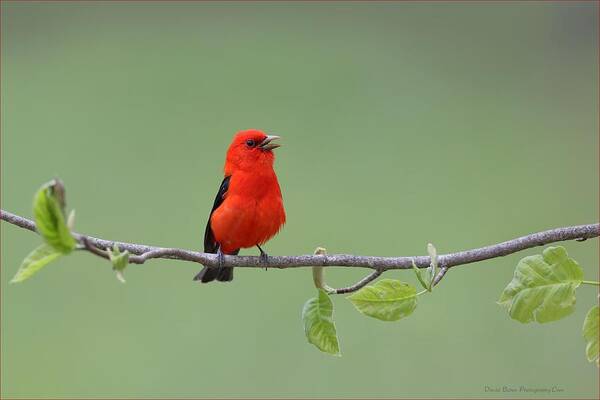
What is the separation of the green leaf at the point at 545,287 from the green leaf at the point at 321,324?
38 centimetres

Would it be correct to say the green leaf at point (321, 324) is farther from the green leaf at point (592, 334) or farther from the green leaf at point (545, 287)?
the green leaf at point (592, 334)

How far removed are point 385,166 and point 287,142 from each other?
1.25m

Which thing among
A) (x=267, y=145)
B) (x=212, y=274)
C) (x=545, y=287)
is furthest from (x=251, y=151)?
(x=545, y=287)

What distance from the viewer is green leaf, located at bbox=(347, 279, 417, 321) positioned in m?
1.74

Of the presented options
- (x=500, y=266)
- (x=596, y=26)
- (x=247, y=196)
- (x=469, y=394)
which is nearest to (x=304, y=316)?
(x=247, y=196)

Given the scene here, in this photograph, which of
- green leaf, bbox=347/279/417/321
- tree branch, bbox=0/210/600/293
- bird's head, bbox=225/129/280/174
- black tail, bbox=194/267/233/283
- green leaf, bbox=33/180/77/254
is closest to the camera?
green leaf, bbox=33/180/77/254

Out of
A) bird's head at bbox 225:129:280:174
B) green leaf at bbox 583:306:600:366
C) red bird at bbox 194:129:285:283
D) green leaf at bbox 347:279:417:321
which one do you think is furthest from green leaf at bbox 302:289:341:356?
bird's head at bbox 225:129:280:174

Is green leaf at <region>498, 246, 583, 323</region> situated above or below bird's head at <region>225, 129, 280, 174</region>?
below

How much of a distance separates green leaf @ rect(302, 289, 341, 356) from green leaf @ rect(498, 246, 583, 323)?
378 millimetres

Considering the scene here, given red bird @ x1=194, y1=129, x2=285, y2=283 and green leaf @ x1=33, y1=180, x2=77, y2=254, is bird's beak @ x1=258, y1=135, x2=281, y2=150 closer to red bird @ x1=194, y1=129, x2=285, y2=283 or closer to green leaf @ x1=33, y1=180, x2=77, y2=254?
red bird @ x1=194, y1=129, x2=285, y2=283

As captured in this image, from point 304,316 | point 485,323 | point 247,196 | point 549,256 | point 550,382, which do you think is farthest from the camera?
point 485,323

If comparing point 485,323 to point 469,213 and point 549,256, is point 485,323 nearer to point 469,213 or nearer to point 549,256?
point 469,213

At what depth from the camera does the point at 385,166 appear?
1039cm

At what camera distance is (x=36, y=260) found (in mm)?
1499
